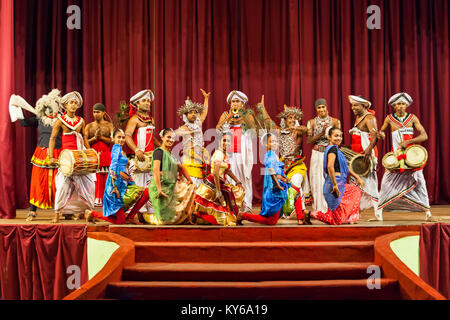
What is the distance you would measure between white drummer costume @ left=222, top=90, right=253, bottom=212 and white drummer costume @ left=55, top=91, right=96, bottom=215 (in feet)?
6.38

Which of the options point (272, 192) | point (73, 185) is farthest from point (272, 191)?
point (73, 185)

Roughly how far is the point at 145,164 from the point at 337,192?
8.60ft

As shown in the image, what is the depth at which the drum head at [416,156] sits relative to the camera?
6.15 m

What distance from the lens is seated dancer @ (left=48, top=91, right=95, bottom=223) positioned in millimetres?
6367

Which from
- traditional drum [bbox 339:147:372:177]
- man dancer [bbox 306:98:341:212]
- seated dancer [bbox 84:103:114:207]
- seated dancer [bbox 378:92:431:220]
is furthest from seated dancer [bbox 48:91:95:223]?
seated dancer [bbox 378:92:431:220]

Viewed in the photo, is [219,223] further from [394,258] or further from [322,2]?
[322,2]

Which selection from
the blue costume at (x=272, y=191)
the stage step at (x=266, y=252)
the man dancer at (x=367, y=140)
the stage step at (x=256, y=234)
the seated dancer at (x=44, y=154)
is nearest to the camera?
the stage step at (x=266, y=252)

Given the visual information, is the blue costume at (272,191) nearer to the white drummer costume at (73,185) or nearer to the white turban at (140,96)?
the white turban at (140,96)

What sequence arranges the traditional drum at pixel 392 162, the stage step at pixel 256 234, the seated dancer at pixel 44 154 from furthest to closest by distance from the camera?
the seated dancer at pixel 44 154 < the traditional drum at pixel 392 162 < the stage step at pixel 256 234

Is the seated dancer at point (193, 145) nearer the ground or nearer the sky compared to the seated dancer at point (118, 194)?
nearer the sky

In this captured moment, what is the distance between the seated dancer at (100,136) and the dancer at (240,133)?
1.86 metres

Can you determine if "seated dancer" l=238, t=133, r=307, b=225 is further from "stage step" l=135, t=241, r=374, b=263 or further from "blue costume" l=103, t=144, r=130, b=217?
"blue costume" l=103, t=144, r=130, b=217

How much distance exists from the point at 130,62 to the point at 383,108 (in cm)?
461

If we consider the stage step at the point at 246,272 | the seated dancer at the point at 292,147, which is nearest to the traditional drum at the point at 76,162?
the stage step at the point at 246,272
